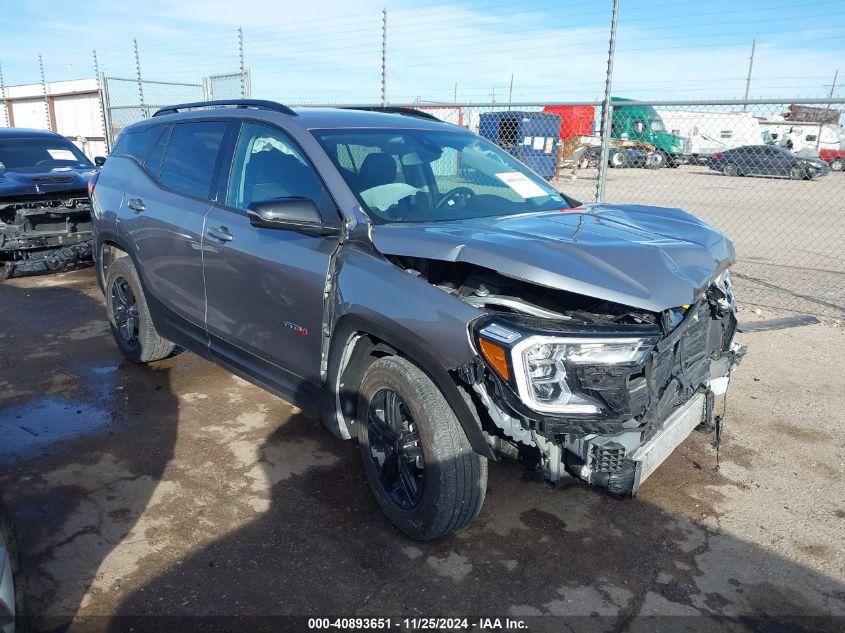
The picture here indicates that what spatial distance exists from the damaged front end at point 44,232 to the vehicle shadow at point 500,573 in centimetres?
618

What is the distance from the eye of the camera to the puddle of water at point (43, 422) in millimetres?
3969

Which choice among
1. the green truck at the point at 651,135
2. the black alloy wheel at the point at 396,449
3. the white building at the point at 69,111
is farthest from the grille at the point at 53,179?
the green truck at the point at 651,135

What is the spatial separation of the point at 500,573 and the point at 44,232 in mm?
7421

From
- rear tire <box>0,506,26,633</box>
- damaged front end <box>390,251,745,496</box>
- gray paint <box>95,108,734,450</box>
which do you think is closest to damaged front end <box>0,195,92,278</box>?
gray paint <box>95,108,734,450</box>

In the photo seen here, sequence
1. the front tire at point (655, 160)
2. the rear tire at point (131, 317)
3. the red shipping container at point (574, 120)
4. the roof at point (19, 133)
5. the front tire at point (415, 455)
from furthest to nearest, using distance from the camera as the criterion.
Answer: the red shipping container at point (574, 120) < the front tire at point (655, 160) < the roof at point (19, 133) < the rear tire at point (131, 317) < the front tire at point (415, 455)

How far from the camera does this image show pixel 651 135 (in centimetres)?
2175

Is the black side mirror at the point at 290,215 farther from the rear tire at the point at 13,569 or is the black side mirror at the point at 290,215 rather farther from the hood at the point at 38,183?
the hood at the point at 38,183

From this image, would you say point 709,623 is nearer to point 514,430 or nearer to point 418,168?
point 514,430

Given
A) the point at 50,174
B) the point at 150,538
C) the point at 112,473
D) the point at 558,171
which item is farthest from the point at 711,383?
the point at 558,171

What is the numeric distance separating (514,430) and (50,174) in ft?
25.3

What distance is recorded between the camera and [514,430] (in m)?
2.58

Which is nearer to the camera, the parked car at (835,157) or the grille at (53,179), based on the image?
the grille at (53,179)

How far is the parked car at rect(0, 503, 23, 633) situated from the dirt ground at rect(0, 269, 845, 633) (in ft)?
1.20

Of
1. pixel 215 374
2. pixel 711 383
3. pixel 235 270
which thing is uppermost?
pixel 235 270
